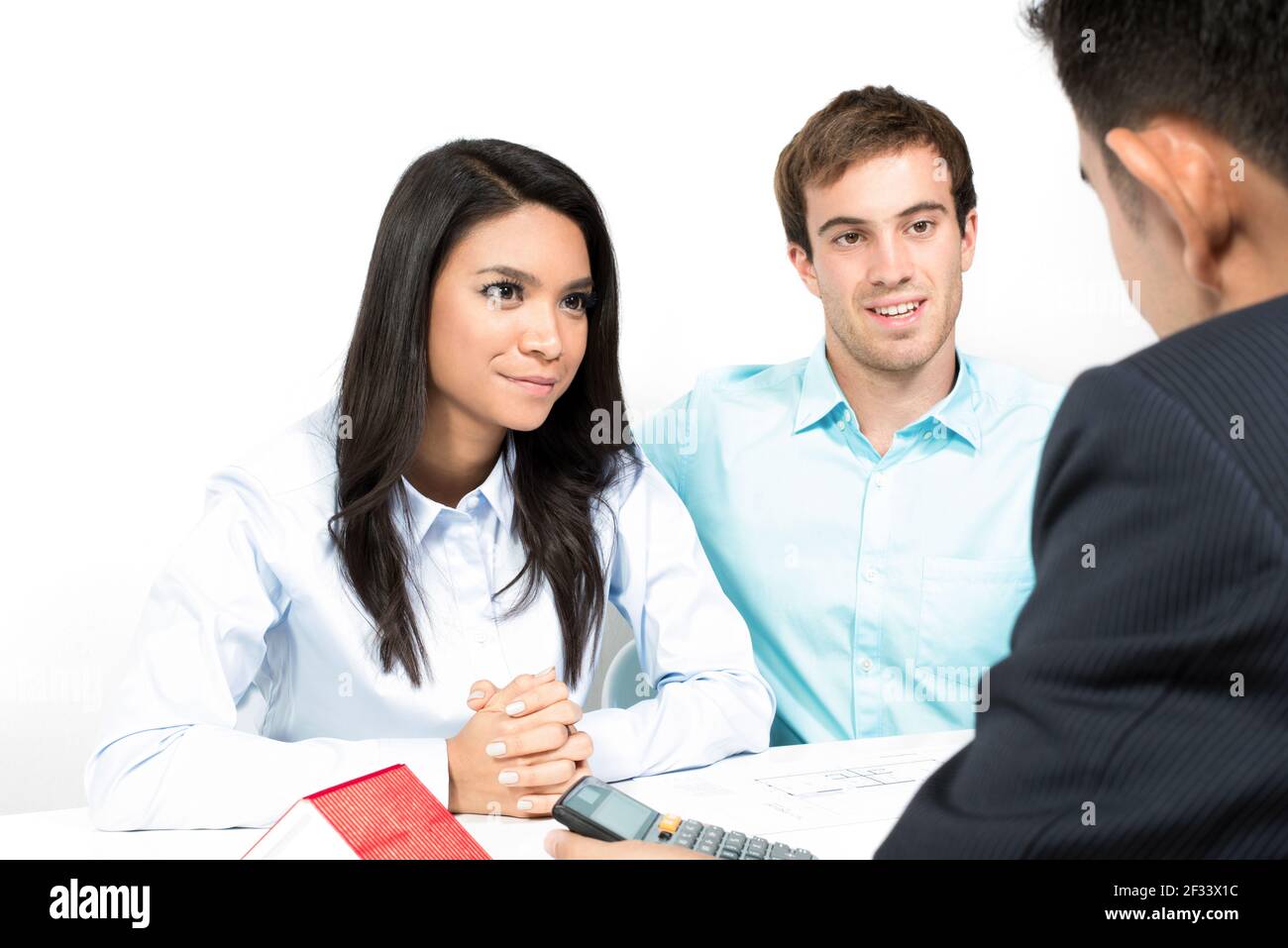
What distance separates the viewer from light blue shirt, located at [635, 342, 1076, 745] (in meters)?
2.49

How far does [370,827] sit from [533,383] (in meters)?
0.98

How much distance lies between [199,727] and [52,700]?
4.66ft

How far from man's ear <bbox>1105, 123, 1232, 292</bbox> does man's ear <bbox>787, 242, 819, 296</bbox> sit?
1849mm

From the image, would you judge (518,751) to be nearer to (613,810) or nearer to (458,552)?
(613,810)

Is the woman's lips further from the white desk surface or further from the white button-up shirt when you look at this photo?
the white desk surface

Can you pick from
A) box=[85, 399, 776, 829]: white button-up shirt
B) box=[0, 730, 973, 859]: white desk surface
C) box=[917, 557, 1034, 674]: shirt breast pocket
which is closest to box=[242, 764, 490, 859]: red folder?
box=[0, 730, 973, 859]: white desk surface

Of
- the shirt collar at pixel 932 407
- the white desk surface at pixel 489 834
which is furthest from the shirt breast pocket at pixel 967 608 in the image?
the white desk surface at pixel 489 834

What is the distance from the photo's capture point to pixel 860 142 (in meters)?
2.63
